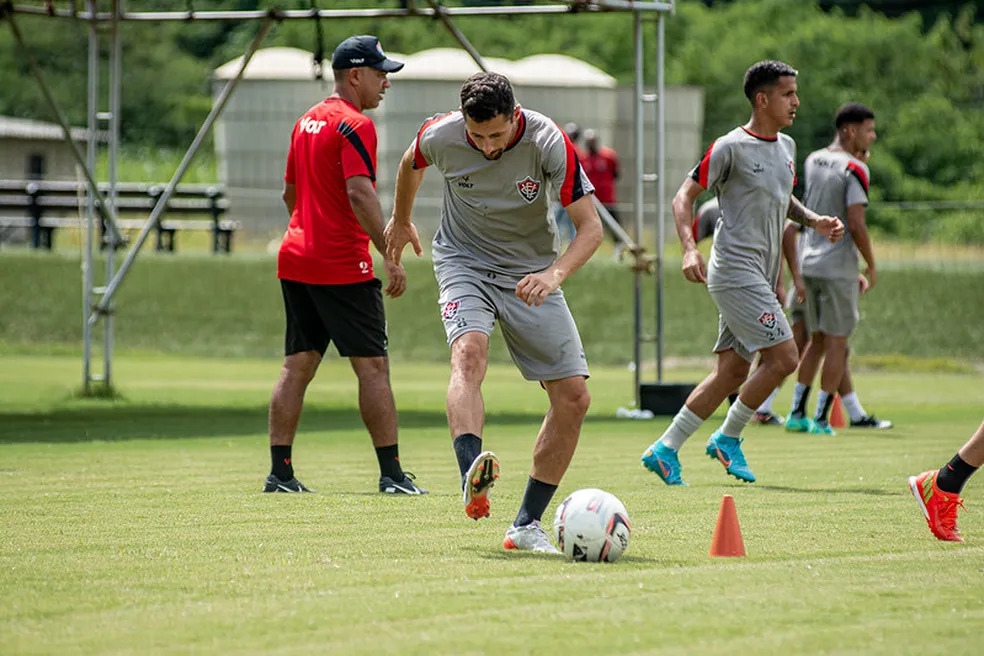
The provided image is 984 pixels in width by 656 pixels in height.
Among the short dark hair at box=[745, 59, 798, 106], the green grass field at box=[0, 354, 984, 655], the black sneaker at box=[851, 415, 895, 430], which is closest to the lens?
the green grass field at box=[0, 354, 984, 655]

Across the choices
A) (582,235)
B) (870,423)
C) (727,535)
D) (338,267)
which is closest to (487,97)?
(582,235)

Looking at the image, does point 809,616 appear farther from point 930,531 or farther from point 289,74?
point 289,74

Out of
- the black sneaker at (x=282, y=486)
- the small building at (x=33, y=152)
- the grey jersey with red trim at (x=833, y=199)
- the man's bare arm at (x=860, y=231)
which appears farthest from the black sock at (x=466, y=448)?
the small building at (x=33, y=152)

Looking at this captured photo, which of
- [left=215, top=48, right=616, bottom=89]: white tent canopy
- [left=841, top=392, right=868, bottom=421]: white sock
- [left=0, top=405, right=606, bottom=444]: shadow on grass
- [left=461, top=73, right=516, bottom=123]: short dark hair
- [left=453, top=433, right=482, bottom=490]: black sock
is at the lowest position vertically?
[left=0, top=405, right=606, bottom=444]: shadow on grass

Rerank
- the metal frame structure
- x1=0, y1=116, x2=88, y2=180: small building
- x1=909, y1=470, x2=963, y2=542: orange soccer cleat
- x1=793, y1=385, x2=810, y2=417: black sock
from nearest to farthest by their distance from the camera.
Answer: x1=909, y1=470, x2=963, y2=542: orange soccer cleat
x1=793, y1=385, x2=810, y2=417: black sock
the metal frame structure
x1=0, y1=116, x2=88, y2=180: small building

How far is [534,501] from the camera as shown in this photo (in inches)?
256

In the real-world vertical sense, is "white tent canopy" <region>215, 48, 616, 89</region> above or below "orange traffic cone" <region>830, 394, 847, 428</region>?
above

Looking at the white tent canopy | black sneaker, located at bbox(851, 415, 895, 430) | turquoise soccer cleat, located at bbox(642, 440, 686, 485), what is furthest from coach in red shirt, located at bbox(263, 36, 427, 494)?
the white tent canopy

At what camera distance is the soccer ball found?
611cm

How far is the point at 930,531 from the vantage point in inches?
274

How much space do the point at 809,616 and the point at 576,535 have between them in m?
1.33

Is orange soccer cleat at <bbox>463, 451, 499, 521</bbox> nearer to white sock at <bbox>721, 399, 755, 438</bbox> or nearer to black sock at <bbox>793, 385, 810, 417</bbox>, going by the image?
white sock at <bbox>721, 399, 755, 438</bbox>

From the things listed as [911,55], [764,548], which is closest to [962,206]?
[911,55]

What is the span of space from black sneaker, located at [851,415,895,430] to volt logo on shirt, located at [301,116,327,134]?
6278mm
